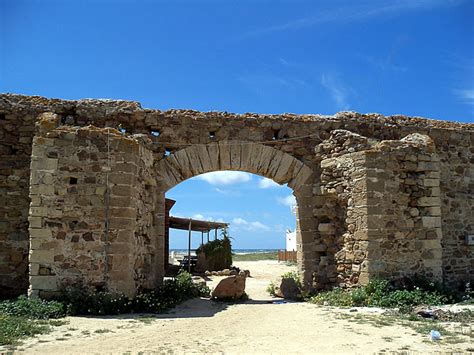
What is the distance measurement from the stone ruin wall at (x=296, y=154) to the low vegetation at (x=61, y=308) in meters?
0.56

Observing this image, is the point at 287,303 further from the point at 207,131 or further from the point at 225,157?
the point at 207,131

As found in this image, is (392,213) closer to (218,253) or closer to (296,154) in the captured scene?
(296,154)

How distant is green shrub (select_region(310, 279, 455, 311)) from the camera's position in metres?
7.52

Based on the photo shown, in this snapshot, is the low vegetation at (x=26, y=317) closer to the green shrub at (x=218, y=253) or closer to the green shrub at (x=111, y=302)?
the green shrub at (x=111, y=302)

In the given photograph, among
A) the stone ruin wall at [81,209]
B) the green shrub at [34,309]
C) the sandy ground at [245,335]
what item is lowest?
the sandy ground at [245,335]

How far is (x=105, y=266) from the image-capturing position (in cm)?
713

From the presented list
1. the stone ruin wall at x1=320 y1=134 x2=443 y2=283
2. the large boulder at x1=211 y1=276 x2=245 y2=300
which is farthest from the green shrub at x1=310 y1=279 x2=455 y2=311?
the large boulder at x1=211 y1=276 x2=245 y2=300

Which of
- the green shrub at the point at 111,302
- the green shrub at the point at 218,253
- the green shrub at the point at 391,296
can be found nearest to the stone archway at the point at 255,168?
the green shrub at the point at 391,296

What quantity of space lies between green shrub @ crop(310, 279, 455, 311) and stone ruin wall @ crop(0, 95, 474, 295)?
0.50m

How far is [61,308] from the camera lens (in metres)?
6.54

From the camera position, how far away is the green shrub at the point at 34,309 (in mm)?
6367

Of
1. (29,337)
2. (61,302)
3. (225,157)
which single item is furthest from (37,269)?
(225,157)

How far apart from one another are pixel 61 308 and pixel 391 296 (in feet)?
16.6

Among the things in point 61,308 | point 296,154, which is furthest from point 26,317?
point 296,154
